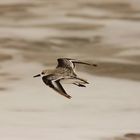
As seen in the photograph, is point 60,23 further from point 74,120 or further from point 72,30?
point 74,120

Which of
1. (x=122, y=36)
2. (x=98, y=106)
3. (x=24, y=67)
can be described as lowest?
(x=98, y=106)

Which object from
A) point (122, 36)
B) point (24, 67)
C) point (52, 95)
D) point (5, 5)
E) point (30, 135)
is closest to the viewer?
point (30, 135)

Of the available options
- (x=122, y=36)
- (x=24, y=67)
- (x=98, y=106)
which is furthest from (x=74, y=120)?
(x=122, y=36)

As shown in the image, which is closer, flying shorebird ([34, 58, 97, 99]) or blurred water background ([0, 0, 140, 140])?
flying shorebird ([34, 58, 97, 99])

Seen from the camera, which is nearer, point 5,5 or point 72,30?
point 72,30

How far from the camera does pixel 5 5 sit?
29.0 ft

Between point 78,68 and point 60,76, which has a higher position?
point 78,68

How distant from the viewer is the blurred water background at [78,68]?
5.33 metres

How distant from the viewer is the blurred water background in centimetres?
533

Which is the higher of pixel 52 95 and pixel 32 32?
pixel 32 32

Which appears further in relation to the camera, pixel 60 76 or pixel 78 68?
pixel 78 68

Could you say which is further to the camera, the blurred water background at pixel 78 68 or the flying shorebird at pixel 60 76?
the blurred water background at pixel 78 68

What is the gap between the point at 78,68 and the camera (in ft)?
22.2

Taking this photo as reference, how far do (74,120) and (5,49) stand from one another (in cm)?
208
